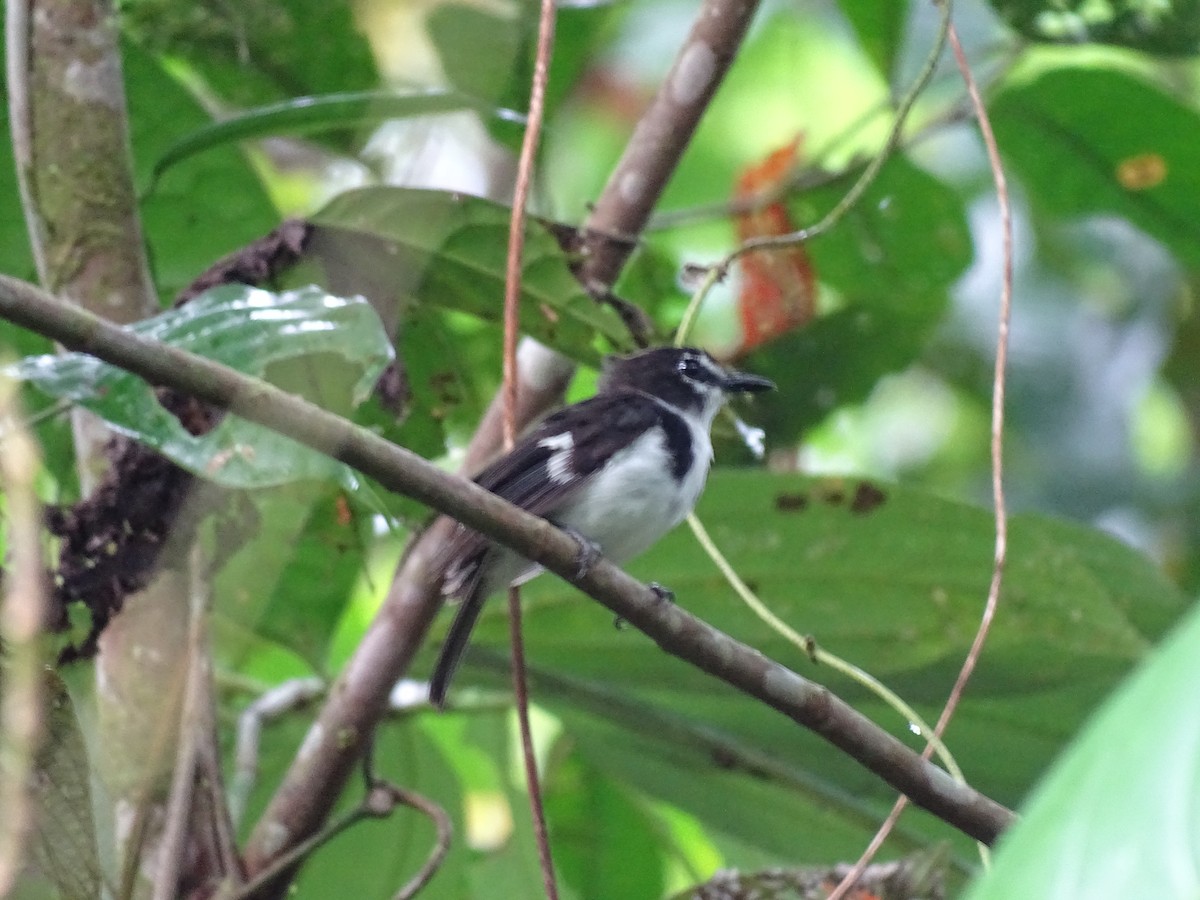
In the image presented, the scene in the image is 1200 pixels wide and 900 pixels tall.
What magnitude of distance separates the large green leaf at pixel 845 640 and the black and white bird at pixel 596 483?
16cm

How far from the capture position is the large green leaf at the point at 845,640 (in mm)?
2629

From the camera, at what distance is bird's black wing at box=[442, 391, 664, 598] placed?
2.37 metres

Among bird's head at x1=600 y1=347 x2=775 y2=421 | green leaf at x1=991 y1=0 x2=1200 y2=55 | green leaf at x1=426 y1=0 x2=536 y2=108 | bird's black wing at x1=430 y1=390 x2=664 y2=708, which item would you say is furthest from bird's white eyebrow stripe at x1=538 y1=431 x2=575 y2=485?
green leaf at x1=991 y1=0 x2=1200 y2=55

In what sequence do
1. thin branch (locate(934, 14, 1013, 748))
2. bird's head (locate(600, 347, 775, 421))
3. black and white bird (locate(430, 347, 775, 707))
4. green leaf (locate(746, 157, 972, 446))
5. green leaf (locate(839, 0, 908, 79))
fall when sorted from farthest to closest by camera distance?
green leaf (locate(746, 157, 972, 446))
green leaf (locate(839, 0, 908, 79))
bird's head (locate(600, 347, 775, 421))
black and white bird (locate(430, 347, 775, 707))
thin branch (locate(934, 14, 1013, 748))

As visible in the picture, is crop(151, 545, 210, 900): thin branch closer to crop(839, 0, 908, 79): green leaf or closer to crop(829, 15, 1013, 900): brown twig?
crop(829, 15, 1013, 900): brown twig

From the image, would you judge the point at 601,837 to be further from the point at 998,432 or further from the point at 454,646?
the point at 998,432

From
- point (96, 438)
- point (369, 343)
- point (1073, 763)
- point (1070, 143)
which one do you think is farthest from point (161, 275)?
point (1073, 763)

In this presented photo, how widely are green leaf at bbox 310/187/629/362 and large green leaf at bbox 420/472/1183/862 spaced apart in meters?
0.52

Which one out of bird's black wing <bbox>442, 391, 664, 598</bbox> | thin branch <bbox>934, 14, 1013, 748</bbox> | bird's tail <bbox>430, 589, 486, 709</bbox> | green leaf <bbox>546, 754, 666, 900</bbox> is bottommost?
green leaf <bbox>546, 754, 666, 900</bbox>

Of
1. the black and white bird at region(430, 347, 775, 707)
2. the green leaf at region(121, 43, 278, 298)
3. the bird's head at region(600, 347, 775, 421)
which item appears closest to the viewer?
the black and white bird at region(430, 347, 775, 707)

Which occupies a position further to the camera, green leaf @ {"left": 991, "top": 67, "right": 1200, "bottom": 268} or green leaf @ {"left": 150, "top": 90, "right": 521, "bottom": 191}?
green leaf @ {"left": 991, "top": 67, "right": 1200, "bottom": 268}

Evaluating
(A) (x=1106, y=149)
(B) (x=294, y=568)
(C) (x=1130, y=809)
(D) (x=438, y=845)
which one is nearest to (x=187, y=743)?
(D) (x=438, y=845)

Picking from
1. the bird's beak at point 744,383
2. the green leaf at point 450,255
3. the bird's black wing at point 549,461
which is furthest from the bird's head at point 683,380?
the green leaf at point 450,255

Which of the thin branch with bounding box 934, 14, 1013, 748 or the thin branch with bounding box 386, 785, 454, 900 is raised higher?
the thin branch with bounding box 934, 14, 1013, 748
